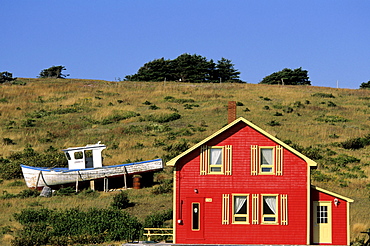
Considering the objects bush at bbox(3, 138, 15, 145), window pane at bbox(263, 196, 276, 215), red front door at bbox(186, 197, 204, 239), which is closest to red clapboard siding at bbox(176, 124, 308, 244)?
red front door at bbox(186, 197, 204, 239)

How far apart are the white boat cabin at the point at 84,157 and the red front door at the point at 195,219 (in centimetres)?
1612

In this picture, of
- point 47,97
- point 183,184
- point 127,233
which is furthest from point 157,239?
point 47,97

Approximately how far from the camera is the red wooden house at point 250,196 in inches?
1057

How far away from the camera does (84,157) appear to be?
42.3m

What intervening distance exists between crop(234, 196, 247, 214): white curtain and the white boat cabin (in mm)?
16935

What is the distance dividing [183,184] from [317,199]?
20.8 ft

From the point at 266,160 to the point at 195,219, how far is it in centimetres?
434

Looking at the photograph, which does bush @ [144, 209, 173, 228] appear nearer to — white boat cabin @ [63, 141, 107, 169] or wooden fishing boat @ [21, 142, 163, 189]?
wooden fishing boat @ [21, 142, 163, 189]

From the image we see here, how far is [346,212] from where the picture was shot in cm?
2703

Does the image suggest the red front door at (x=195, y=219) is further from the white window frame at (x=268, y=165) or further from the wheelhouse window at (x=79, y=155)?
the wheelhouse window at (x=79, y=155)

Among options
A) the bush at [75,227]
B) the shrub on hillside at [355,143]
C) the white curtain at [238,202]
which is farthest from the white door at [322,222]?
the shrub on hillside at [355,143]

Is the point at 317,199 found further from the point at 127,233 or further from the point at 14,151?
the point at 14,151

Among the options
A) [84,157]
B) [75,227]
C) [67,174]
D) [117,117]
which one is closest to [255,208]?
[75,227]

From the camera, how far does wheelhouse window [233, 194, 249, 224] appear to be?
88.6ft
